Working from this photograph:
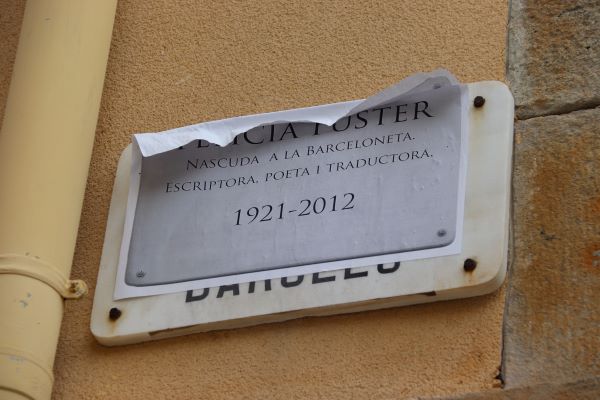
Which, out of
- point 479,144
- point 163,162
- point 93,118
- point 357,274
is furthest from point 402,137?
point 93,118

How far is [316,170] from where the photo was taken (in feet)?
11.1

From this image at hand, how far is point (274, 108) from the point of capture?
3.61 meters

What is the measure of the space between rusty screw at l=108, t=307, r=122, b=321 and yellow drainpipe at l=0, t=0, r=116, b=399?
0.13 metres

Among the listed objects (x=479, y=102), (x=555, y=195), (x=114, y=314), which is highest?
(x=479, y=102)

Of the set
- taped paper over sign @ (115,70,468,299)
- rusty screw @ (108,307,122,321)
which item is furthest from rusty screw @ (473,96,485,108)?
rusty screw @ (108,307,122,321)

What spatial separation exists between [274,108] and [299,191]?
1.17 feet

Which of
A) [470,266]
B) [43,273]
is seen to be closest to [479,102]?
[470,266]

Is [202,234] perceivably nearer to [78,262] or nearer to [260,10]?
[78,262]

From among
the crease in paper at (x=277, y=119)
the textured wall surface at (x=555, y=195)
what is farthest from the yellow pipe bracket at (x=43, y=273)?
the textured wall surface at (x=555, y=195)

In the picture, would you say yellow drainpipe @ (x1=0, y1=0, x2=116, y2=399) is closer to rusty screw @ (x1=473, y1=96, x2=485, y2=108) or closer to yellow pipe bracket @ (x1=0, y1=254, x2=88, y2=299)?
yellow pipe bracket @ (x1=0, y1=254, x2=88, y2=299)

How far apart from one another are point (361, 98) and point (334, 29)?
0.95ft

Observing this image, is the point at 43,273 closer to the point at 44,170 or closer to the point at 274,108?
the point at 44,170

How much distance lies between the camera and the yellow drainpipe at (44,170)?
320 centimetres

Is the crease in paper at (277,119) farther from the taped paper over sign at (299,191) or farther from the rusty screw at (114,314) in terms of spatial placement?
the rusty screw at (114,314)
